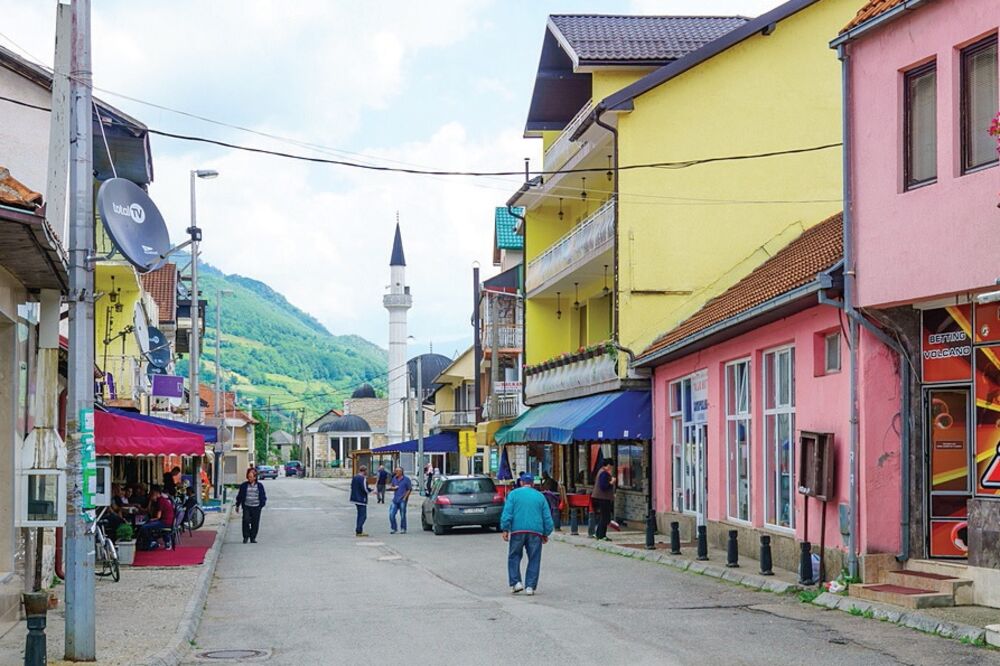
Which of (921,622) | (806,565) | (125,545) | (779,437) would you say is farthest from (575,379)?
(921,622)

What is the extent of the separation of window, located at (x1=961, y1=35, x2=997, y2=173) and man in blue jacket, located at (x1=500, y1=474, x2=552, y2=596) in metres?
6.86

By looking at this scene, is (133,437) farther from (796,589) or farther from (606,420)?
(796,589)

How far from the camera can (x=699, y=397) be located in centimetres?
2442

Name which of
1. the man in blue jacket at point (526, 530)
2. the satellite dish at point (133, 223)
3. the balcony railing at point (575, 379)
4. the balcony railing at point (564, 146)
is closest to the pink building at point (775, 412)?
the balcony railing at point (575, 379)

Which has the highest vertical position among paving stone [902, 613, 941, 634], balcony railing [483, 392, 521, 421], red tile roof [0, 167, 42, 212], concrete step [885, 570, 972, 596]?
red tile roof [0, 167, 42, 212]

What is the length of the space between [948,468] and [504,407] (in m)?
36.9

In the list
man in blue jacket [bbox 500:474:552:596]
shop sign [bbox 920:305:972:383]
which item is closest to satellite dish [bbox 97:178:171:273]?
man in blue jacket [bbox 500:474:552:596]

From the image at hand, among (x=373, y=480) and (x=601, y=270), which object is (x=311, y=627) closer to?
(x=601, y=270)

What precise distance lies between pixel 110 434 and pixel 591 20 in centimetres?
1769

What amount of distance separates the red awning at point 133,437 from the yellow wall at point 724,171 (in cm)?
1082

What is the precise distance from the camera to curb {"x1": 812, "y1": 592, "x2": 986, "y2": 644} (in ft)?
39.6

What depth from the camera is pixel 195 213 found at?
133 feet

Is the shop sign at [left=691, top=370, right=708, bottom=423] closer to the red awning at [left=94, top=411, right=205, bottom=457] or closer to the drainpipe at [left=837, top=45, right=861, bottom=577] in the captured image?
the drainpipe at [left=837, top=45, right=861, bottom=577]

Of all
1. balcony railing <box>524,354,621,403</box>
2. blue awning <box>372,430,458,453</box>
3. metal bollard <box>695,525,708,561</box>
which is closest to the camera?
metal bollard <box>695,525,708,561</box>
